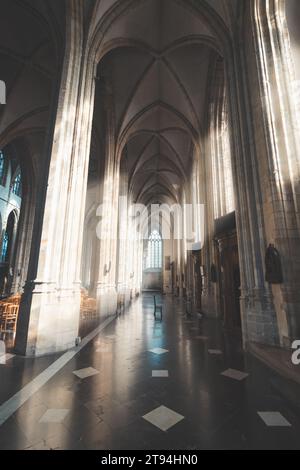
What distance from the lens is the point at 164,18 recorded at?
8078 millimetres

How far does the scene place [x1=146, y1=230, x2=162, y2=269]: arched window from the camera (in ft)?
107

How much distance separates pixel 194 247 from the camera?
1214 centimetres

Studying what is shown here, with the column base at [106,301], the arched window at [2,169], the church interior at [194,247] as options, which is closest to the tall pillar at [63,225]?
the church interior at [194,247]

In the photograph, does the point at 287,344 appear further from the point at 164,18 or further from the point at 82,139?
the point at 164,18

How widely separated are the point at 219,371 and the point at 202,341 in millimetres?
1791

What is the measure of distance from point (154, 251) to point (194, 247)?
69.5 feet

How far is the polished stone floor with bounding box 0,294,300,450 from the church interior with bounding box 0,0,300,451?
2 cm

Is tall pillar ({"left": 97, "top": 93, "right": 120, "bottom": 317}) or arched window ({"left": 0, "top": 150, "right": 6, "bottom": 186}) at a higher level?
arched window ({"left": 0, "top": 150, "right": 6, "bottom": 186})

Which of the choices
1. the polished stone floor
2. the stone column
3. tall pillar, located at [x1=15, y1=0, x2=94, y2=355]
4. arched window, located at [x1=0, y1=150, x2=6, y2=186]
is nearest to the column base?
tall pillar, located at [x1=15, y1=0, x2=94, y2=355]

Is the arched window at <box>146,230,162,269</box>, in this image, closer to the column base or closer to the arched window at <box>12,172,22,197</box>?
the arched window at <box>12,172,22,197</box>

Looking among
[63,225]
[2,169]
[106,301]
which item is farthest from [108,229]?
[2,169]

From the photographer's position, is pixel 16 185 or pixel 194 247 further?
pixel 16 185

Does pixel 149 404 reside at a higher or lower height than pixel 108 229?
lower

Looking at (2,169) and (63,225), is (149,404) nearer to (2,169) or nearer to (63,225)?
(63,225)
